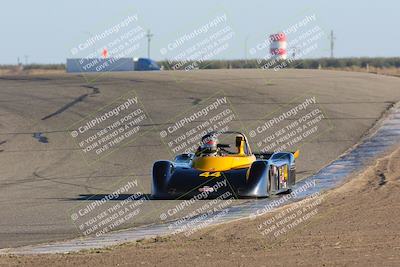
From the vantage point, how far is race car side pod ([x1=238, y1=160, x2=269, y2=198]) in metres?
18.8

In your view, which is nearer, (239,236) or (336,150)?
(239,236)

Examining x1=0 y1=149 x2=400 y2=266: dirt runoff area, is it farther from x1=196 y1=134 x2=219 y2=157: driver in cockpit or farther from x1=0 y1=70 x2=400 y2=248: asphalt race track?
x1=196 y1=134 x2=219 y2=157: driver in cockpit

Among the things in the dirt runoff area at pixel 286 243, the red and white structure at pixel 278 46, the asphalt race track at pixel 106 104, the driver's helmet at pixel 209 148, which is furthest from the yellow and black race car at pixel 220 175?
the red and white structure at pixel 278 46

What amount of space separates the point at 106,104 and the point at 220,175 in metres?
19.5

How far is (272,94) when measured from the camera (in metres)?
40.0

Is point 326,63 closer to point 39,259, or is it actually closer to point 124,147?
point 124,147

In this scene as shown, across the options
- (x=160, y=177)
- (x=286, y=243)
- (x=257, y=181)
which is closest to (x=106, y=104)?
(x=160, y=177)

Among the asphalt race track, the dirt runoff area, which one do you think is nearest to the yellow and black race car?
the asphalt race track

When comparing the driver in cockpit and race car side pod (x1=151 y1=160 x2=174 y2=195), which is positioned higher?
the driver in cockpit

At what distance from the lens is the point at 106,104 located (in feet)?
125

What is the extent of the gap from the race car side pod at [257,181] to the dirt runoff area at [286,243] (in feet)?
4.88

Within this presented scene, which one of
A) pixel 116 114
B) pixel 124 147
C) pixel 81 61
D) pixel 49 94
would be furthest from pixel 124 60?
pixel 124 147

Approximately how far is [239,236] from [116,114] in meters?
21.3

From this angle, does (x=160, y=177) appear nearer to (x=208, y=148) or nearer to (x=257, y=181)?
(x=208, y=148)
